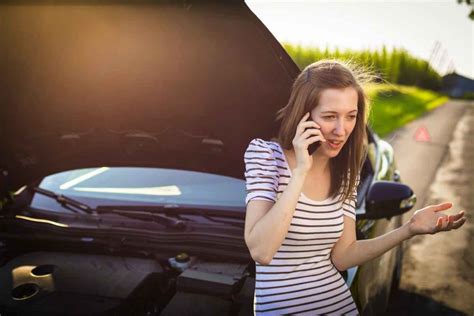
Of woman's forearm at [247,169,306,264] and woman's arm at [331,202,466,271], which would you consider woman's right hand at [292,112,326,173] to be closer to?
woman's forearm at [247,169,306,264]

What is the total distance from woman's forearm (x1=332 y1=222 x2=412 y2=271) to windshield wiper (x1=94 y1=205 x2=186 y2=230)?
86cm

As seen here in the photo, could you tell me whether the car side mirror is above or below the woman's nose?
below

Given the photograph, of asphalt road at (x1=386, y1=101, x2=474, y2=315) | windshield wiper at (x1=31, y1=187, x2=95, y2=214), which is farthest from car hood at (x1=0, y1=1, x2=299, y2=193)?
asphalt road at (x1=386, y1=101, x2=474, y2=315)

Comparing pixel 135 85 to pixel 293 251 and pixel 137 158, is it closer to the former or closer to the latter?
pixel 137 158

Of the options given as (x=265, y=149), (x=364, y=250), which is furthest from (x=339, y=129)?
(x=364, y=250)

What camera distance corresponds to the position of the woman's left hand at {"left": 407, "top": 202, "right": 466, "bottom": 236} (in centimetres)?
142

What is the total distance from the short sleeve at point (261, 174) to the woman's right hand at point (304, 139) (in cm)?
12

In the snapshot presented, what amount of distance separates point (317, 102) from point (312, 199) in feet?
1.10

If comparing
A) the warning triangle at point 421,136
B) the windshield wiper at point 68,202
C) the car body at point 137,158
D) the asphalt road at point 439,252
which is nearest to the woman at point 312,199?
the car body at point 137,158

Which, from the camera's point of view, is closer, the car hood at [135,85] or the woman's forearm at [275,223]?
the woman's forearm at [275,223]

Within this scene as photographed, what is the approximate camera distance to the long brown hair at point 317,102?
54.2 inches

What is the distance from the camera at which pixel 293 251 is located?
1.40 m

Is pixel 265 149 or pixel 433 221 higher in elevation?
pixel 265 149

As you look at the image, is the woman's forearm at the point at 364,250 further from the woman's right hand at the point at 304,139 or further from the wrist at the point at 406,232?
the woman's right hand at the point at 304,139
